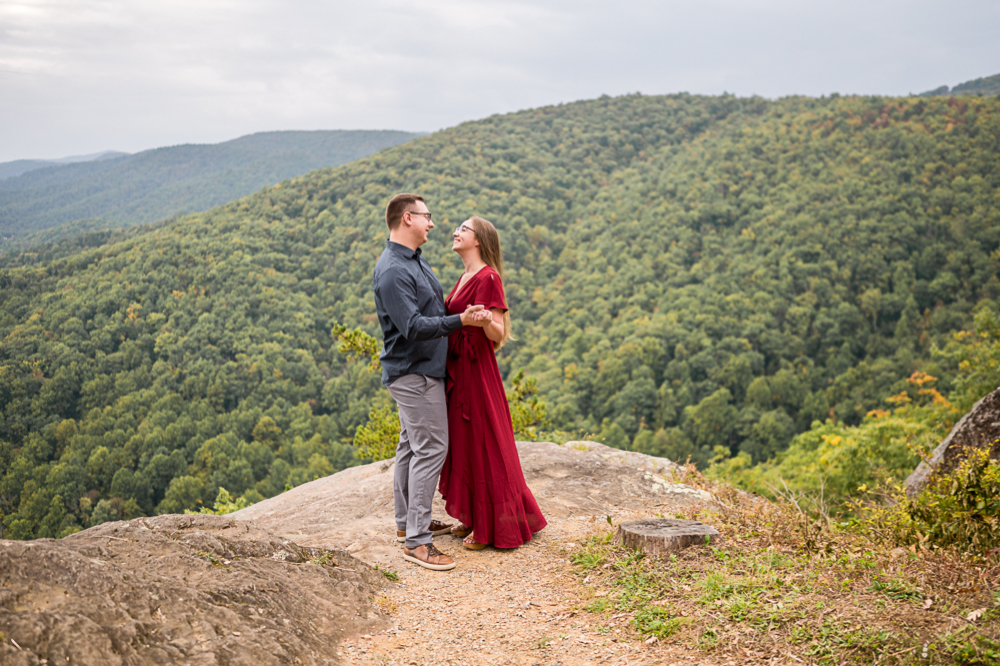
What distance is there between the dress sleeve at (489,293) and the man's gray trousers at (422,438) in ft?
1.95

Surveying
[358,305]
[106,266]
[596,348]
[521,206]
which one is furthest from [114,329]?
[521,206]

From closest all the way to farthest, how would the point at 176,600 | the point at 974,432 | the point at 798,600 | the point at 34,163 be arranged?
1. the point at 176,600
2. the point at 798,600
3. the point at 974,432
4. the point at 34,163

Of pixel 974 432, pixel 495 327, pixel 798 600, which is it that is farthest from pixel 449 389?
pixel 974 432

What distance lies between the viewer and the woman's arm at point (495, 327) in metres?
3.95

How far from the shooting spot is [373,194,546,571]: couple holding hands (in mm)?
3795

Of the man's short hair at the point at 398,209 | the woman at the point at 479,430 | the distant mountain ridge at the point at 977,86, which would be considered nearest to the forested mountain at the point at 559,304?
the woman at the point at 479,430

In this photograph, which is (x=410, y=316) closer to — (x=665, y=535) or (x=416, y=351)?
(x=416, y=351)

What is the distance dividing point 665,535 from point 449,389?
1.69 m

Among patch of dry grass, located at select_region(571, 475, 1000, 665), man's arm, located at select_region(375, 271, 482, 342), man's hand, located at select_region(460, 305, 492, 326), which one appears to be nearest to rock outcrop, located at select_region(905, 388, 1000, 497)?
patch of dry grass, located at select_region(571, 475, 1000, 665)

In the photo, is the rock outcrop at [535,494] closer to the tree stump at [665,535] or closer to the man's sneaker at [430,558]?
the man's sneaker at [430,558]

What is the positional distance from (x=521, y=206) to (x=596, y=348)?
103 ft

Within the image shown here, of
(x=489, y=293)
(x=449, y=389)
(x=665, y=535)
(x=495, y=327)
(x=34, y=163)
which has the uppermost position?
(x=34, y=163)

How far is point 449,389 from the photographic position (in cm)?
423

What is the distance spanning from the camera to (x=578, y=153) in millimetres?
93188
